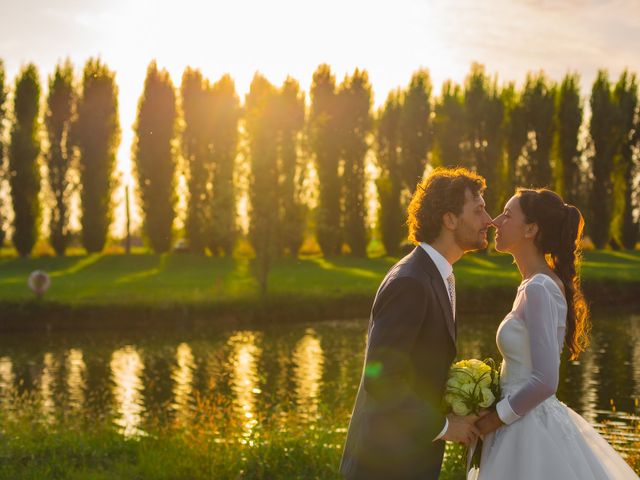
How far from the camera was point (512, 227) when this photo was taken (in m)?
4.75

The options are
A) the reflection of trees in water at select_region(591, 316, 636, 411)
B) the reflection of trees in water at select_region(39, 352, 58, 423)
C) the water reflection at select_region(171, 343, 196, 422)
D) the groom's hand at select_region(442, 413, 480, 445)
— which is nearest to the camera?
the groom's hand at select_region(442, 413, 480, 445)

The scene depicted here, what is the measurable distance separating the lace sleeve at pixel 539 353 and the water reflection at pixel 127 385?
1084cm

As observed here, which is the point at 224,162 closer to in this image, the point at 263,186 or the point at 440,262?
the point at 263,186

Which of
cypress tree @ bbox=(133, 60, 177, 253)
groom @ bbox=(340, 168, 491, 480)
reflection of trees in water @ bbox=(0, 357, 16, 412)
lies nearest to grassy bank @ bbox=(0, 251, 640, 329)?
cypress tree @ bbox=(133, 60, 177, 253)

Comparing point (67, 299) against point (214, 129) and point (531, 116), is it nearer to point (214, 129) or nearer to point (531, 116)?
point (214, 129)

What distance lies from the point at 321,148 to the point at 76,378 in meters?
29.8

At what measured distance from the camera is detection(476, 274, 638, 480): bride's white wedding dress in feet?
14.3

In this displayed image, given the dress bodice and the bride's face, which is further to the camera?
the bride's face

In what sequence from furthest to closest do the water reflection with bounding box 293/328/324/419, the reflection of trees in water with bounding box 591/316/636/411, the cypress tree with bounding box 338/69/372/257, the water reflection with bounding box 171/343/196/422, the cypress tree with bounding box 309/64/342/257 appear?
the cypress tree with bounding box 338/69/372/257, the cypress tree with bounding box 309/64/342/257, the reflection of trees in water with bounding box 591/316/636/411, the water reflection with bounding box 171/343/196/422, the water reflection with bounding box 293/328/324/419

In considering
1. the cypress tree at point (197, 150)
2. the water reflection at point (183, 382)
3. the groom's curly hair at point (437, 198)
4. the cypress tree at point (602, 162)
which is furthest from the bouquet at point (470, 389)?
the cypress tree at point (602, 162)

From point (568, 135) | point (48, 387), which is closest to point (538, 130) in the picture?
point (568, 135)

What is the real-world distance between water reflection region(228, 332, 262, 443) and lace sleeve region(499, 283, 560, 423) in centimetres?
931

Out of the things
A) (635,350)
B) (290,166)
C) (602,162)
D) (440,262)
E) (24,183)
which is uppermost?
(602,162)

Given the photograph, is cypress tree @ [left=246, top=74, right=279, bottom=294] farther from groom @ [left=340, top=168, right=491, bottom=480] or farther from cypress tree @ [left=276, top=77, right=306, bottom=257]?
groom @ [left=340, top=168, right=491, bottom=480]
